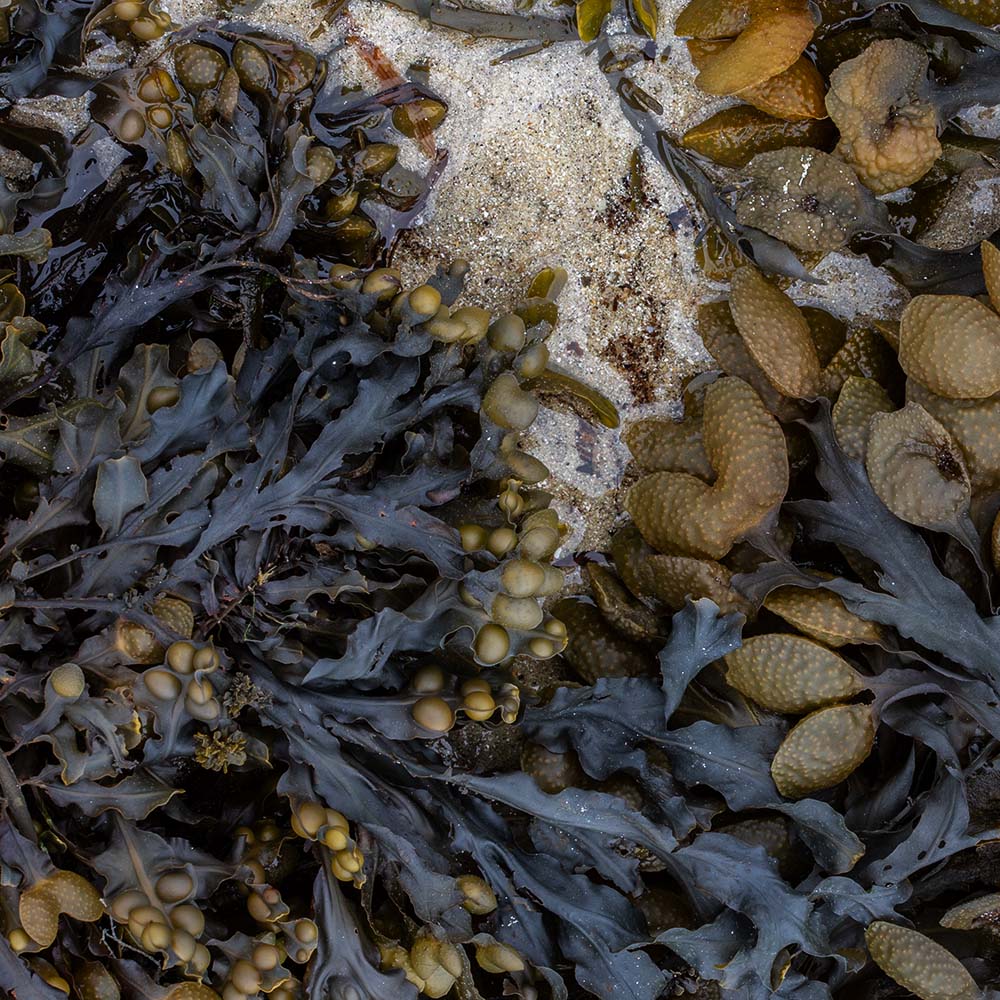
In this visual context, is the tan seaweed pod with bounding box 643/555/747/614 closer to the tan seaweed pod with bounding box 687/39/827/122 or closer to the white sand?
the white sand

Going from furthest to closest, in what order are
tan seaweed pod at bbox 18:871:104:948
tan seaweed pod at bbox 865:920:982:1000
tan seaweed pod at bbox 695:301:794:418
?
tan seaweed pod at bbox 695:301:794:418
tan seaweed pod at bbox 865:920:982:1000
tan seaweed pod at bbox 18:871:104:948

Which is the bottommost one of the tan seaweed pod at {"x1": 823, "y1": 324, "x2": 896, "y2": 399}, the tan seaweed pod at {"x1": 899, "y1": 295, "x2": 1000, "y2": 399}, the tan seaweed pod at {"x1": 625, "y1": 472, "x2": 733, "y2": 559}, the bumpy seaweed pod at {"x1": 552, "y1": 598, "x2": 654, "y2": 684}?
the bumpy seaweed pod at {"x1": 552, "y1": 598, "x2": 654, "y2": 684}

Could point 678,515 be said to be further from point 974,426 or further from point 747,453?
point 974,426

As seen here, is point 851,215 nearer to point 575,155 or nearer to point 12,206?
point 575,155

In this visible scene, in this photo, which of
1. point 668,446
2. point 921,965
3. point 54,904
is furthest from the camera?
point 668,446

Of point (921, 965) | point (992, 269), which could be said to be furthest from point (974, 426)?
point (921, 965)

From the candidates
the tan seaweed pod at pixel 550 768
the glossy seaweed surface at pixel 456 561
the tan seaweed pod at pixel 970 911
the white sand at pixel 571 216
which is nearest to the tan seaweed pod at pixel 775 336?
the glossy seaweed surface at pixel 456 561

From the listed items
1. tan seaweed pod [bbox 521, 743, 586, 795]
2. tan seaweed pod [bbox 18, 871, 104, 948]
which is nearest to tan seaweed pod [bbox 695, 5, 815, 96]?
tan seaweed pod [bbox 521, 743, 586, 795]

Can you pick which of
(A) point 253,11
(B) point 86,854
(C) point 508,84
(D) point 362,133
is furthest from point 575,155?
(B) point 86,854
